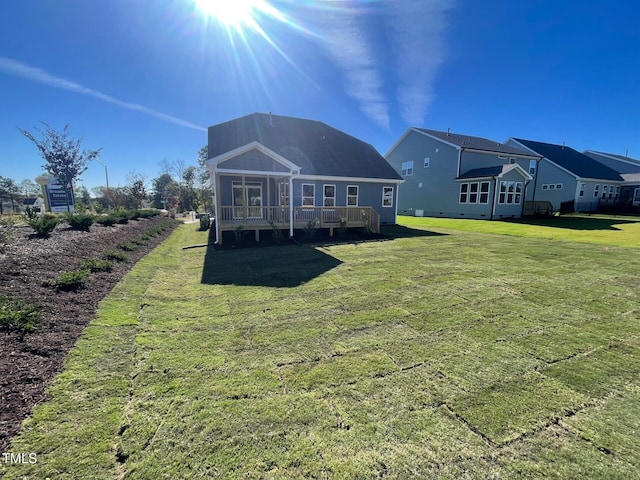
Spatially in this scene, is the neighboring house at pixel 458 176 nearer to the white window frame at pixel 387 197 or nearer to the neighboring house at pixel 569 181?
the neighboring house at pixel 569 181

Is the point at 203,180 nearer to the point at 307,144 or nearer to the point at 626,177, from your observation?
the point at 307,144

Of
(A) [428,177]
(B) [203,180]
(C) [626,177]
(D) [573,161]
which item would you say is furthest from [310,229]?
(B) [203,180]

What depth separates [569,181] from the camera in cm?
2670

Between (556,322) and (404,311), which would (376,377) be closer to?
(404,311)

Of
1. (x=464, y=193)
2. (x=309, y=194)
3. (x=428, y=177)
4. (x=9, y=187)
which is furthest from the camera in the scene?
(x=9, y=187)

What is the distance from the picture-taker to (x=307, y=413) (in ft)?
8.12

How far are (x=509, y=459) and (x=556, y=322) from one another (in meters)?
3.18

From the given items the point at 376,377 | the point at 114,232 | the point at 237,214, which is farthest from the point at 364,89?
the point at 376,377

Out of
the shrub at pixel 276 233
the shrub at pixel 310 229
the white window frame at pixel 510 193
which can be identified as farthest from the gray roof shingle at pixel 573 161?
the shrub at pixel 276 233

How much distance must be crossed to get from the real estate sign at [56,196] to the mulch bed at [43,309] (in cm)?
2009

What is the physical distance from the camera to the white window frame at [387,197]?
17.5 meters

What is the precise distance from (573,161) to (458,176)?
56.5 ft

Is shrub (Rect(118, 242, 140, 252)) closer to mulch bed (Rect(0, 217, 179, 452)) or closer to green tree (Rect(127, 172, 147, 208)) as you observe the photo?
mulch bed (Rect(0, 217, 179, 452))

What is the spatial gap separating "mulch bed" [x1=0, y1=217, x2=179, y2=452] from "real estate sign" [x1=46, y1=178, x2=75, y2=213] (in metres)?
20.1
